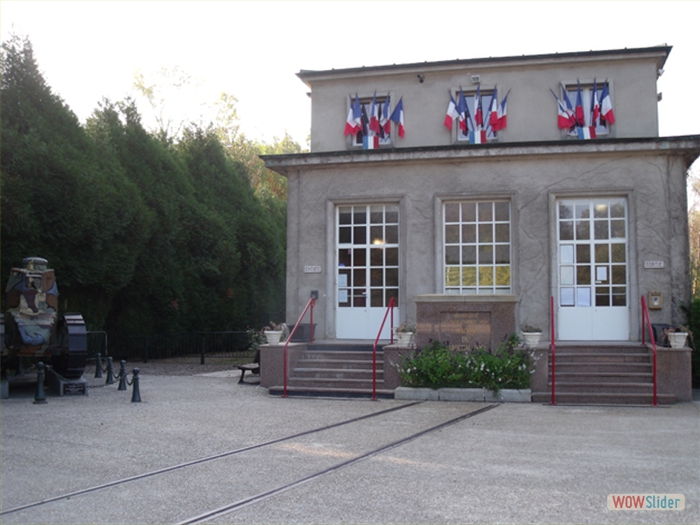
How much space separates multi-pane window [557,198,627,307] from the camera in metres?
16.8

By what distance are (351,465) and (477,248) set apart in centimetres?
1026

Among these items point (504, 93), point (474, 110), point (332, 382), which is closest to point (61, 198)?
point (332, 382)

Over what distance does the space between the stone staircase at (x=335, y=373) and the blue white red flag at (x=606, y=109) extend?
764cm

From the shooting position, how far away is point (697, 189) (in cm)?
3822

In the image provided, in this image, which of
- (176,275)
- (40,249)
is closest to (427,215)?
(40,249)

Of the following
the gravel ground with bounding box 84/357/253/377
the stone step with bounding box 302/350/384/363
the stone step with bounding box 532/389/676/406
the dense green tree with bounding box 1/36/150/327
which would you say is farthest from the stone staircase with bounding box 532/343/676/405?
the dense green tree with bounding box 1/36/150/327

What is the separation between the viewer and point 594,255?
16.9m

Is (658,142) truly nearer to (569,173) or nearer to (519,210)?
(569,173)

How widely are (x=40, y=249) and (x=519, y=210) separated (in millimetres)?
11883

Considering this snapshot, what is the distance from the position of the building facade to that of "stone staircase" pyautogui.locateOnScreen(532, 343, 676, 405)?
1.48 meters

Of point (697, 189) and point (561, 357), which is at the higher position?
point (697, 189)

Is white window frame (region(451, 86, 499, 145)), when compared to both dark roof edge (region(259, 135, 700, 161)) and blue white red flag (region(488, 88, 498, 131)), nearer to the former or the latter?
blue white red flag (region(488, 88, 498, 131))

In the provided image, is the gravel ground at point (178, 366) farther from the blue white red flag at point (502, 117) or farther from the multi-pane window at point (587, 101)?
the multi-pane window at point (587, 101)

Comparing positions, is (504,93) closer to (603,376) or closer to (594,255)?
(594,255)
